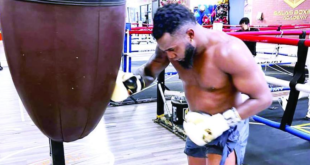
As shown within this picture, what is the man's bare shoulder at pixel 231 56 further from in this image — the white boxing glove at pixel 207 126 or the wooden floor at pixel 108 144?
the wooden floor at pixel 108 144

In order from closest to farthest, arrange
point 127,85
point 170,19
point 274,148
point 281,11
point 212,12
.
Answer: point 170,19 → point 127,85 → point 274,148 → point 281,11 → point 212,12

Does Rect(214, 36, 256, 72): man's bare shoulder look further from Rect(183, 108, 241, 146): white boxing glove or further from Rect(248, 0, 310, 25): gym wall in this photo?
Rect(248, 0, 310, 25): gym wall

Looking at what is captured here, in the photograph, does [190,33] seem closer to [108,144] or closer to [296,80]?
[296,80]

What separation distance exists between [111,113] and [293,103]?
7.90 feet

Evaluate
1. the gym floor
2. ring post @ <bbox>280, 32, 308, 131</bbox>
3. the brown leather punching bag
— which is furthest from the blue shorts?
the gym floor

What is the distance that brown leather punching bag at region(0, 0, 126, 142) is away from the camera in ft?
2.48

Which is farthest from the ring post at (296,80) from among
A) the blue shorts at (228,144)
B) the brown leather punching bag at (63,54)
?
the brown leather punching bag at (63,54)

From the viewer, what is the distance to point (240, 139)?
1.39 meters

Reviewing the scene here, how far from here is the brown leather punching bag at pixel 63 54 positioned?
757mm

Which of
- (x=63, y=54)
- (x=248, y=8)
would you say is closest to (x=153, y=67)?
(x=63, y=54)

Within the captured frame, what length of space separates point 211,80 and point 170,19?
33 centimetres

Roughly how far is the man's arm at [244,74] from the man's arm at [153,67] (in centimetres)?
38

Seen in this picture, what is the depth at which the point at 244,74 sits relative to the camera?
1.13 m

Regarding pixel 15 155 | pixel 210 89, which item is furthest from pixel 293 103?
pixel 15 155
